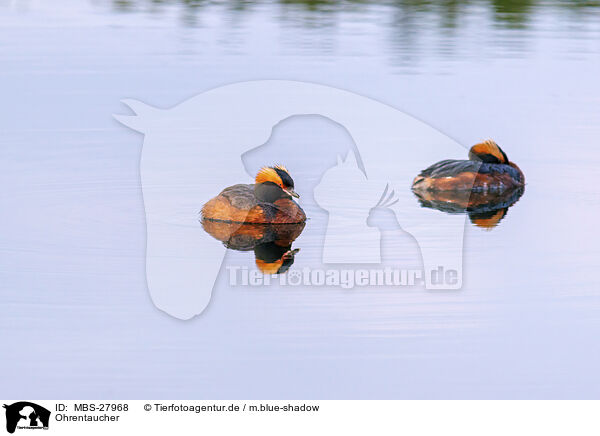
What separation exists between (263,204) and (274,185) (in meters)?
0.17

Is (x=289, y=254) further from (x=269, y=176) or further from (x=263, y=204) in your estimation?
(x=269, y=176)

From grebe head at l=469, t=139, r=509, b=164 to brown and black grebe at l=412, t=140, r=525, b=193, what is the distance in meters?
0.02

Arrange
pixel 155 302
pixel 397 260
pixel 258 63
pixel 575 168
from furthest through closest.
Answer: pixel 258 63
pixel 575 168
pixel 397 260
pixel 155 302

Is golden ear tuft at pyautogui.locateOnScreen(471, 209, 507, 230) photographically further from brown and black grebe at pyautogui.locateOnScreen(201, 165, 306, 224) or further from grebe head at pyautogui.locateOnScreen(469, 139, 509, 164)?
brown and black grebe at pyautogui.locateOnScreen(201, 165, 306, 224)

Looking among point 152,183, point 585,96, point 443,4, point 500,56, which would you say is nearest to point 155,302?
point 152,183

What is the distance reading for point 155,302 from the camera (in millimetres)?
7461

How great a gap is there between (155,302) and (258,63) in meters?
7.81

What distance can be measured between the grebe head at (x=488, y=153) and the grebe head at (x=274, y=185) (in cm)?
235

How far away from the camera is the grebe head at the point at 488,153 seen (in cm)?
1082

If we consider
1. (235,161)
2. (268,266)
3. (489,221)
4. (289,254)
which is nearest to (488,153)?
(489,221)

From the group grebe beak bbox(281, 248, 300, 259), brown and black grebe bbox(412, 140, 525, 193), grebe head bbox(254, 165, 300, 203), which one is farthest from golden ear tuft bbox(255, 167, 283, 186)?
brown and black grebe bbox(412, 140, 525, 193)

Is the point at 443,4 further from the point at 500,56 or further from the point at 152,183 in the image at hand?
the point at 152,183

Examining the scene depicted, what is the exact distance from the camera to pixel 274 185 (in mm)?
9297
